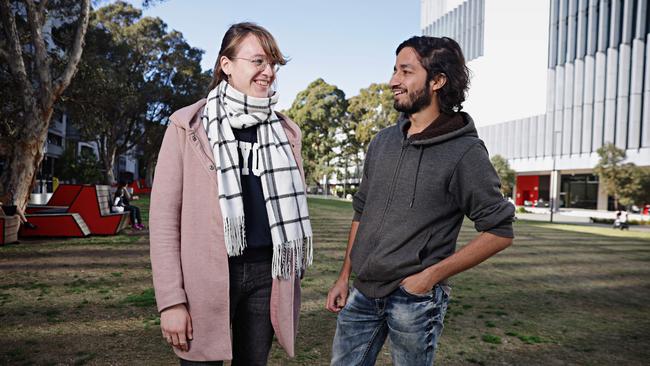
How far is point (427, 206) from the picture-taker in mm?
1943

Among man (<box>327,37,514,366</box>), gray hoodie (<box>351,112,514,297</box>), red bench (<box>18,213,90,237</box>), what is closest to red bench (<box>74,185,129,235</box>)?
red bench (<box>18,213,90,237</box>)

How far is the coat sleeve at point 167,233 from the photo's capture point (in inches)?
70.1

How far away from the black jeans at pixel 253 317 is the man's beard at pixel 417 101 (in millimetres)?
927

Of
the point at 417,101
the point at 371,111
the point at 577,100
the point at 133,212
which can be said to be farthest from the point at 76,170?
the point at 577,100

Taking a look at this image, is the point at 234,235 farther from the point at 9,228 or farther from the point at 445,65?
the point at 9,228

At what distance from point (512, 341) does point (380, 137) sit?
10.1ft

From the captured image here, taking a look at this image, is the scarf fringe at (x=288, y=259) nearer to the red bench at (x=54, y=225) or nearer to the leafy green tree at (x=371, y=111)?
the red bench at (x=54, y=225)

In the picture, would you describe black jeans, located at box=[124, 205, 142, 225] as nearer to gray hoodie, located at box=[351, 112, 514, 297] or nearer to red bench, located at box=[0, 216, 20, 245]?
red bench, located at box=[0, 216, 20, 245]

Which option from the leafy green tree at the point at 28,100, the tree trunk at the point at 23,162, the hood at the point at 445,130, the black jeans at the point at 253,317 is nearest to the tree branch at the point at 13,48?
the leafy green tree at the point at 28,100

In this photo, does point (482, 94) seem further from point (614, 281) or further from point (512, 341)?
point (512, 341)

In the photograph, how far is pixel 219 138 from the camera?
1920 millimetres

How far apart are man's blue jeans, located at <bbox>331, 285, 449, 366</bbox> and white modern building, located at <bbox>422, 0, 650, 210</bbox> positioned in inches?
1421

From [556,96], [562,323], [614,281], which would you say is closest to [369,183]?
[562,323]

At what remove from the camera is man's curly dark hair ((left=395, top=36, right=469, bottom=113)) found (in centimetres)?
205
